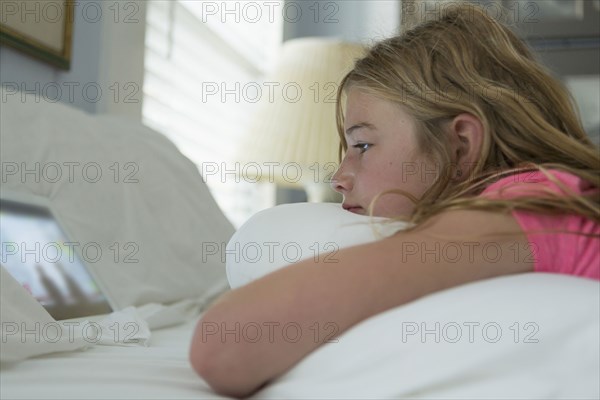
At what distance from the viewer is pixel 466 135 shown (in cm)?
82

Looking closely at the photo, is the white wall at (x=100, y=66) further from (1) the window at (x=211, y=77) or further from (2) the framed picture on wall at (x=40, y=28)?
(1) the window at (x=211, y=77)

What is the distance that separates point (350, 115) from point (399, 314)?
38cm

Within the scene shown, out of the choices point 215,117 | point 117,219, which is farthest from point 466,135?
point 215,117

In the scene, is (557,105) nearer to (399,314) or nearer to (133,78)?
(399,314)

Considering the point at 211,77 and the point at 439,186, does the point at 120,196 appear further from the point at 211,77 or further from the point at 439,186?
the point at 211,77

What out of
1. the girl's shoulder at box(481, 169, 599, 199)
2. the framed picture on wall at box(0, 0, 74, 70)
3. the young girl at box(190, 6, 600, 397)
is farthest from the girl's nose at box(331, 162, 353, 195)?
the framed picture on wall at box(0, 0, 74, 70)

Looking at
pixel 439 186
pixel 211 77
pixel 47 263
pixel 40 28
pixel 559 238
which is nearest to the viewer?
pixel 559 238

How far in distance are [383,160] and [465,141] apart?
0.10m

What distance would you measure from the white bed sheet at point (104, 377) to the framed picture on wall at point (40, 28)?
79cm

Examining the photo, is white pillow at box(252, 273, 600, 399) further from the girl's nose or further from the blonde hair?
the girl's nose

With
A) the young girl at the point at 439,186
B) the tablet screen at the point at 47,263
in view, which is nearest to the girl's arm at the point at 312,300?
the young girl at the point at 439,186

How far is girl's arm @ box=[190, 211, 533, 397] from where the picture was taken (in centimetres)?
54

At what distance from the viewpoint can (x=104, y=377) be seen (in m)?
0.58

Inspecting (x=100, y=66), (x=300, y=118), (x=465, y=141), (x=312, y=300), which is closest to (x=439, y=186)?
(x=465, y=141)
